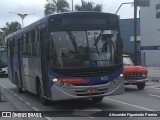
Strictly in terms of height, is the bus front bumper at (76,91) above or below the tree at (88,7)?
below

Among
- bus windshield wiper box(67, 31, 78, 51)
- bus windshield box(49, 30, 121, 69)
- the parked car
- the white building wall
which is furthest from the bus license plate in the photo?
the white building wall

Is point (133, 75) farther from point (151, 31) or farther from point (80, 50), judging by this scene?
point (151, 31)

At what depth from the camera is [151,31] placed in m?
65.8

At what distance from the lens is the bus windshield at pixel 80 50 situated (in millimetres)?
13617

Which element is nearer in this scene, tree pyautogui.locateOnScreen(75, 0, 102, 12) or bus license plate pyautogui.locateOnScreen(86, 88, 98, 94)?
bus license plate pyautogui.locateOnScreen(86, 88, 98, 94)

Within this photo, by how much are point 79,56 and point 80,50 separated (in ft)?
0.66

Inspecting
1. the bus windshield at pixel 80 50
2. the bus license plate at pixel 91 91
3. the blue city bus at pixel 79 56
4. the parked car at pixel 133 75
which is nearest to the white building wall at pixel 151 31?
the parked car at pixel 133 75

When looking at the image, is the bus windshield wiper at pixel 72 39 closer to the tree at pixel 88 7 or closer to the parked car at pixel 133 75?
the parked car at pixel 133 75

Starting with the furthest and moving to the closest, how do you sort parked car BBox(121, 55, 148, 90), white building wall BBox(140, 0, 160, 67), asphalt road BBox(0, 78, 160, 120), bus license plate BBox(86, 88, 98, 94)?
white building wall BBox(140, 0, 160, 67)
parked car BBox(121, 55, 148, 90)
bus license plate BBox(86, 88, 98, 94)
asphalt road BBox(0, 78, 160, 120)

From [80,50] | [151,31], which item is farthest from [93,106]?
[151,31]

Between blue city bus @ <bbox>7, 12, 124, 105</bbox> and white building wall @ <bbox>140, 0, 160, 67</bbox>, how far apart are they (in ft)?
167

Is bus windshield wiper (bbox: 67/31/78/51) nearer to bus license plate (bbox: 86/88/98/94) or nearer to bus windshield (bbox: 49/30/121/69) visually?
bus windshield (bbox: 49/30/121/69)

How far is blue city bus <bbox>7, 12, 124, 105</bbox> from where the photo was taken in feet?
44.5

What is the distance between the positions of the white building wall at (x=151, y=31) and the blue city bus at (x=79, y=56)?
167 ft
